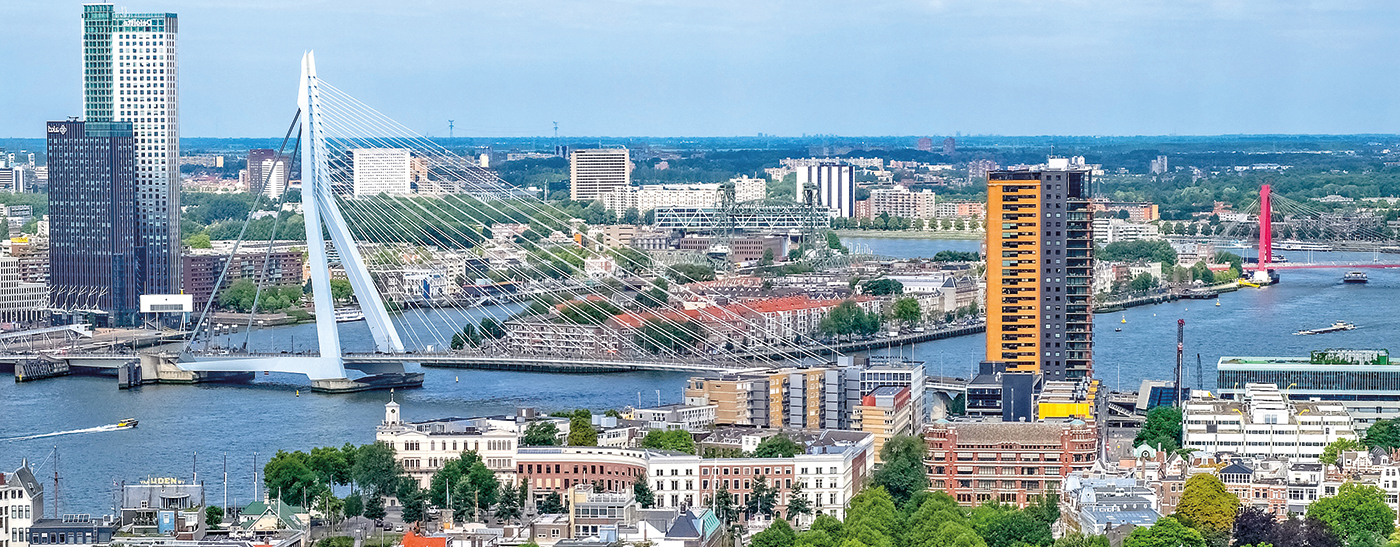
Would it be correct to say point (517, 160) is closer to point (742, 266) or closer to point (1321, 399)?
point (742, 266)

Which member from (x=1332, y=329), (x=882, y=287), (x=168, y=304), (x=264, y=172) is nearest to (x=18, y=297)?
(x=168, y=304)

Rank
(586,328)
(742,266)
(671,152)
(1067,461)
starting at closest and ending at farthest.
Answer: (1067,461)
(586,328)
(742,266)
(671,152)

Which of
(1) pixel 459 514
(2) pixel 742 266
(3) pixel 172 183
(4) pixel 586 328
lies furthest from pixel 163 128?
(1) pixel 459 514

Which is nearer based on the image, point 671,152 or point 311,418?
point 311,418

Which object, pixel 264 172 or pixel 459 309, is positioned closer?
pixel 459 309

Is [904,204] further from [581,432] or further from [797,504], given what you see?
[797,504]

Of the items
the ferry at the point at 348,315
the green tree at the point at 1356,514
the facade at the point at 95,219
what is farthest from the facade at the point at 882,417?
the facade at the point at 95,219

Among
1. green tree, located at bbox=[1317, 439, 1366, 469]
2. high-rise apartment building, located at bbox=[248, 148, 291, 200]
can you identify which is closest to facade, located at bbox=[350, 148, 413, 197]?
high-rise apartment building, located at bbox=[248, 148, 291, 200]
